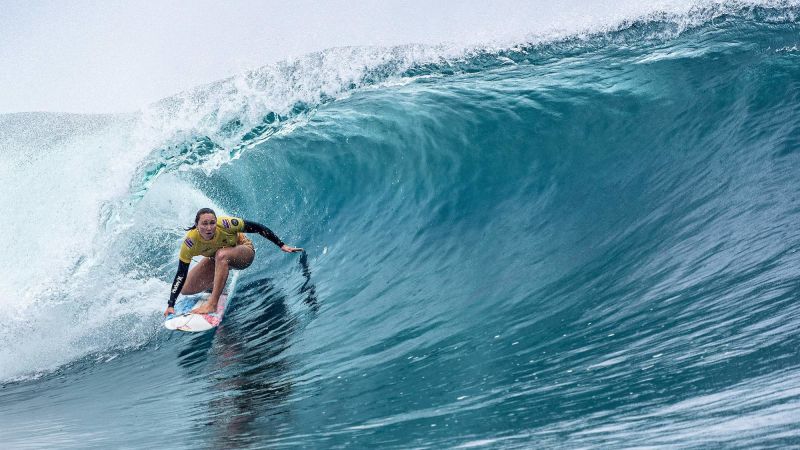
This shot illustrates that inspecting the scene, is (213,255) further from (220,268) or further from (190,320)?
(190,320)

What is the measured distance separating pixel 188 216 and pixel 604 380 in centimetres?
713

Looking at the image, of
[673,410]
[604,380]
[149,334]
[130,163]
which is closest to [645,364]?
[604,380]

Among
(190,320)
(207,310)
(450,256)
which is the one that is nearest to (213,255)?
(207,310)

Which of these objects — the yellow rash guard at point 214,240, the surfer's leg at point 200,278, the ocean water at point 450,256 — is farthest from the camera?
the surfer's leg at point 200,278

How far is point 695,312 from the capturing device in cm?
415

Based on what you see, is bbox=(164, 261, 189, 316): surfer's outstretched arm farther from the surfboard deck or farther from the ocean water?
the ocean water

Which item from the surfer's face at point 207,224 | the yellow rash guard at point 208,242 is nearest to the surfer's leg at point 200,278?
the yellow rash guard at point 208,242

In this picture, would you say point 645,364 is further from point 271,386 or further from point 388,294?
point 388,294

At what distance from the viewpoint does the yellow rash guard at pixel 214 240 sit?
6617 millimetres

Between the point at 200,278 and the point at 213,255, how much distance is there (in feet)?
1.18

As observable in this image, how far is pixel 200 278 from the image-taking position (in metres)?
7.13

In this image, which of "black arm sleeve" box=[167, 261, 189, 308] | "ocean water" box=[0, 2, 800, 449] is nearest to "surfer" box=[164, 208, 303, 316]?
"black arm sleeve" box=[167, 261, 189, 308]

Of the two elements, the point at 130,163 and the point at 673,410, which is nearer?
the point at 673,410

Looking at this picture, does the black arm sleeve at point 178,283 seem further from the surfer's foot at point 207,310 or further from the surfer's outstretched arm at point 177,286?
the surfer's foot at point 207,310
